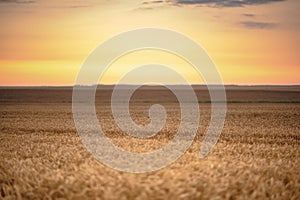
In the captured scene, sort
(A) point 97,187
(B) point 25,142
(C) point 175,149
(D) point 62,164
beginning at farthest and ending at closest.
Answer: (B) point 25,142 < (C) point 175,149 < (D) point 62,164 < (A) point 97,187

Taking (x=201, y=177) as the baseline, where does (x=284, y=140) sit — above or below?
below

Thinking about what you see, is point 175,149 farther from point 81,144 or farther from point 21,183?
point 21,183

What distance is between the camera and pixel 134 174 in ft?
Answer: 32.2

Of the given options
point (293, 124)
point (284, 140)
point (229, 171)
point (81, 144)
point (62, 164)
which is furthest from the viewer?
point (293, 124)

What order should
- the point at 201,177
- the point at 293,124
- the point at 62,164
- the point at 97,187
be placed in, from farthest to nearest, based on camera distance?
the point at 293,124 → the point at 62,164 → the point at 201,177 → the point at 97,187

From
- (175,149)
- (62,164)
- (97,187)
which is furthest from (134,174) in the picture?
(175,149)

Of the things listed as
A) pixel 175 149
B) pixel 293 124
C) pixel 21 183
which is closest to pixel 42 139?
pixel 175 149

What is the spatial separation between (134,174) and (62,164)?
3.37 metres

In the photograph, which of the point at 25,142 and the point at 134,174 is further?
the point at 25,142

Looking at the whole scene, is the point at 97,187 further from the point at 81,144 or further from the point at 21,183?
the point at 81,144

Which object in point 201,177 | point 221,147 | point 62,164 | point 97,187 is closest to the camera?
point 97,187

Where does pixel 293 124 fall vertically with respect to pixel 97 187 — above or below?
below

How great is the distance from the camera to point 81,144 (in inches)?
719

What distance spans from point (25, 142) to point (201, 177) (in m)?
12.4
